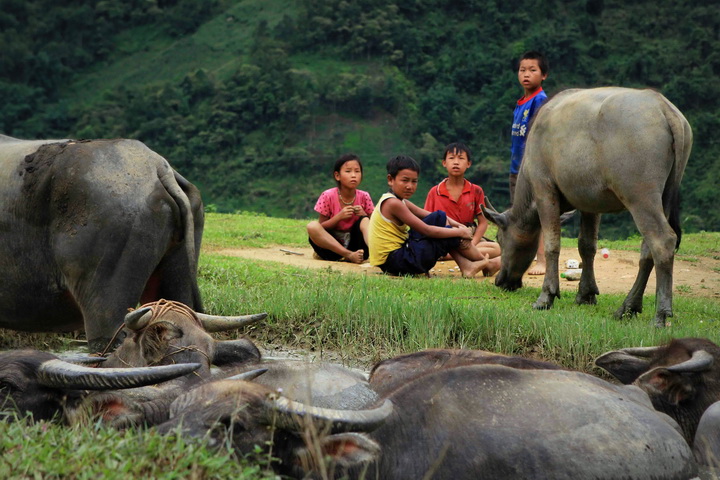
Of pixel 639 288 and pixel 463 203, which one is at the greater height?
pixel 463 203

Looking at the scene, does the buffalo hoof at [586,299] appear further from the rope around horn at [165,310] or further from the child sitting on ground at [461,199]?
the rope around horn at [165,310]

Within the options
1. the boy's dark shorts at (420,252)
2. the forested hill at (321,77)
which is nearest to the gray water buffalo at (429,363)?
the boy's dark shorts at (420,252)

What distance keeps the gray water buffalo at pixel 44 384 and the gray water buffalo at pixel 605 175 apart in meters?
4.31

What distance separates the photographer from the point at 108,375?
378cm

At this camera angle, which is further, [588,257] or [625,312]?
[588,257]

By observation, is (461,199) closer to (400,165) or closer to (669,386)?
(400,165)

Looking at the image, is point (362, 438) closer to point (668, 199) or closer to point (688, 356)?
point (688, 356)

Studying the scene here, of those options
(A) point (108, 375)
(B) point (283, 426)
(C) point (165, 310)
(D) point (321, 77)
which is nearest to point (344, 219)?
(C) point (165, 310)

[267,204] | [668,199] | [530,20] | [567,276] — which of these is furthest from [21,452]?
[530,20]

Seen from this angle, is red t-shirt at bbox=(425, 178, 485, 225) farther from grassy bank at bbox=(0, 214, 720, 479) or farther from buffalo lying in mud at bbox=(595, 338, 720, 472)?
buffalo lying in mud at bbox=(595, 338, 720, 472)

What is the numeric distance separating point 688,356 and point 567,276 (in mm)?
5368

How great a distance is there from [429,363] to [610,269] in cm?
645

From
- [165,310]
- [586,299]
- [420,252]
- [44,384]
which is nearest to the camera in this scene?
[44,384]

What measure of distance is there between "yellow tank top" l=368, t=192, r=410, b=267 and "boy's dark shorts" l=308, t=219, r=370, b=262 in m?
0.99
